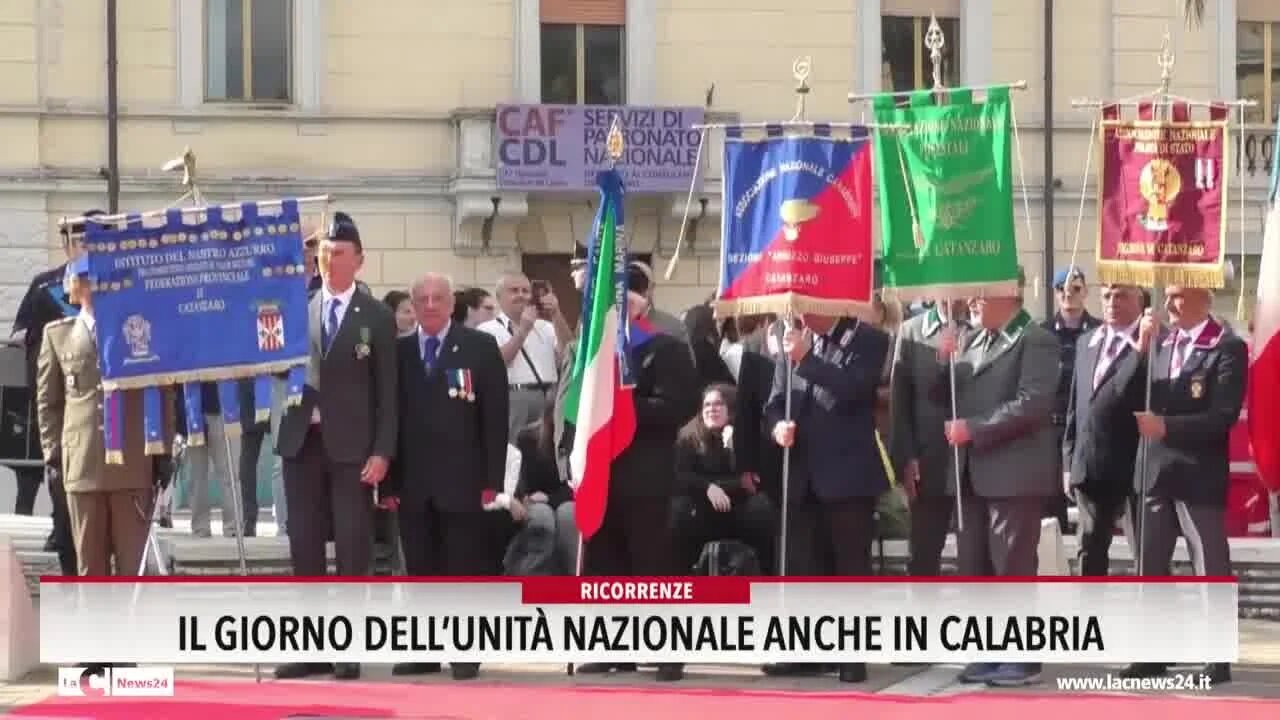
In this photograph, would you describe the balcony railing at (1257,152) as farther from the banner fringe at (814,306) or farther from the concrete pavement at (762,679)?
the banner fringe at (814,306)

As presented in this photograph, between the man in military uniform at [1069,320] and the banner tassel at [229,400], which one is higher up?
the man in military uniform at [1069,320]

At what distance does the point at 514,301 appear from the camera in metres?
14.5

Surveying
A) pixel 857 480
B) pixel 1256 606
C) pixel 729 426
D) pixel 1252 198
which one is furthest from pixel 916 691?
pixel 1252 198

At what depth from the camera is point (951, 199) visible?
11984 millimetres

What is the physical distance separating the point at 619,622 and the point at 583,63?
61.5 ft

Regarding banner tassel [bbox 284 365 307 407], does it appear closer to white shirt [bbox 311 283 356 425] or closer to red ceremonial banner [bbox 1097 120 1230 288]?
white shirt [bbox 311 283 356 425]

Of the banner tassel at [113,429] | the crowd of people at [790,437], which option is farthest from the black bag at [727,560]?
the banner tassel at [113,429]

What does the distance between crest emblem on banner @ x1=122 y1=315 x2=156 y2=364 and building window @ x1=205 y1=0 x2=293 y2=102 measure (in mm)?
17436

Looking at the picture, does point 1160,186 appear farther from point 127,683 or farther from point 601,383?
point 127,683

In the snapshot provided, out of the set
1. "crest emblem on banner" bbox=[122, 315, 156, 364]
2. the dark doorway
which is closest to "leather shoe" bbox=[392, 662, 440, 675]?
"crest emblem on banner" bbox=[122, 315, 156, 364]

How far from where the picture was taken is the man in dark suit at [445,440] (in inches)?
467

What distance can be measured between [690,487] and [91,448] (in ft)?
9.01

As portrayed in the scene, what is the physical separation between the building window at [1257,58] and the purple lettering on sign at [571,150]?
630cm

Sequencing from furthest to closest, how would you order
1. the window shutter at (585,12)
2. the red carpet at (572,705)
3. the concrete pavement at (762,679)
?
the window shutter at (585,12) → the concrete pavement at (762,679) → the red carpet at (572,705)
